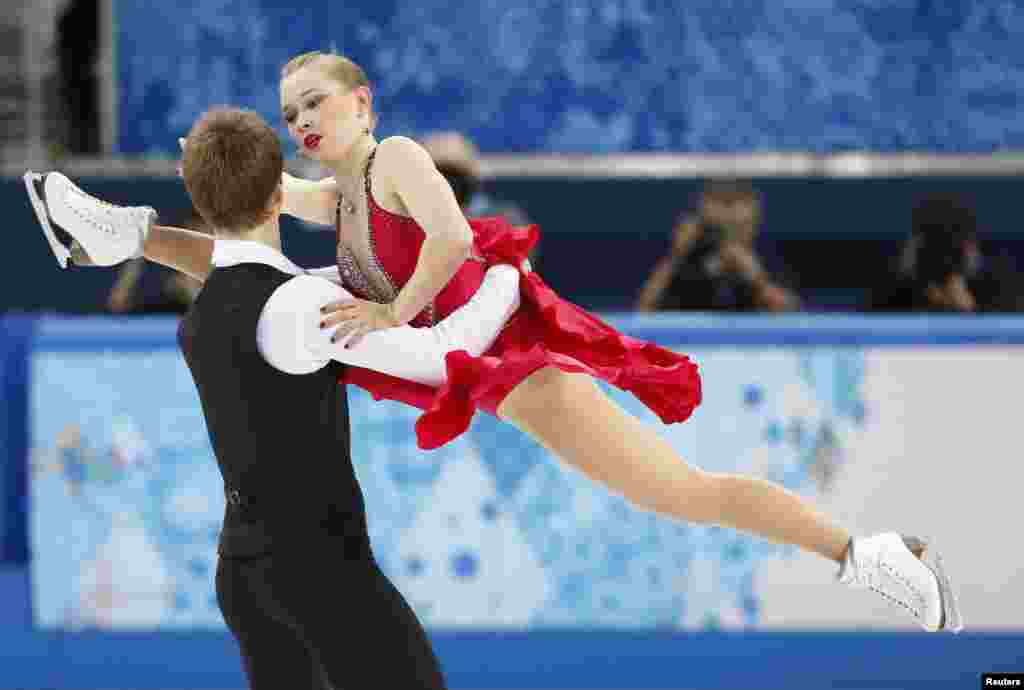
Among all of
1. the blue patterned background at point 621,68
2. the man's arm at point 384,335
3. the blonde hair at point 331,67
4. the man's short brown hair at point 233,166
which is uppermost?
the blue patterned background at point 621,68

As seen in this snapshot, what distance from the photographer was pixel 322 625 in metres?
2.88

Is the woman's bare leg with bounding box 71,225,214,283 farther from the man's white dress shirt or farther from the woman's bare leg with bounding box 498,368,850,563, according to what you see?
the woman's bare leg with bounding box 498,368,850,563

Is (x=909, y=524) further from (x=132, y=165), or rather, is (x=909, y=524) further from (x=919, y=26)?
(x=132, y=165)

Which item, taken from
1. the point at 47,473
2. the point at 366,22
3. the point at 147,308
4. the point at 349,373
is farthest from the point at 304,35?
the point at 349,373

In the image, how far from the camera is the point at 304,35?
723 centimetres

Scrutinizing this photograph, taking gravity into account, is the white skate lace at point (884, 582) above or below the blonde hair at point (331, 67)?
below

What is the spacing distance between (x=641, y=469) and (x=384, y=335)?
53cm

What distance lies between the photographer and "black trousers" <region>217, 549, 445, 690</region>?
2865mm

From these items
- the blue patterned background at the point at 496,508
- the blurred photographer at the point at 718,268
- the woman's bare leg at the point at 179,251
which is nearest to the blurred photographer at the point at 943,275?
the blurred photographer at the point at 718,268

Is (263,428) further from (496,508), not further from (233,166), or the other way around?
(496,508)

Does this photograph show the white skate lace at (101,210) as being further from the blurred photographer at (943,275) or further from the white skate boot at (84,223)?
the blurred photographer at (943,275)

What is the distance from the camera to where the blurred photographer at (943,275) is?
5703mm

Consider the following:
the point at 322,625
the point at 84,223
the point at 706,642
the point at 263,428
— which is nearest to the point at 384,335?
the point at 263,428

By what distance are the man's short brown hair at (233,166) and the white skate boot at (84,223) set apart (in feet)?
0.97
